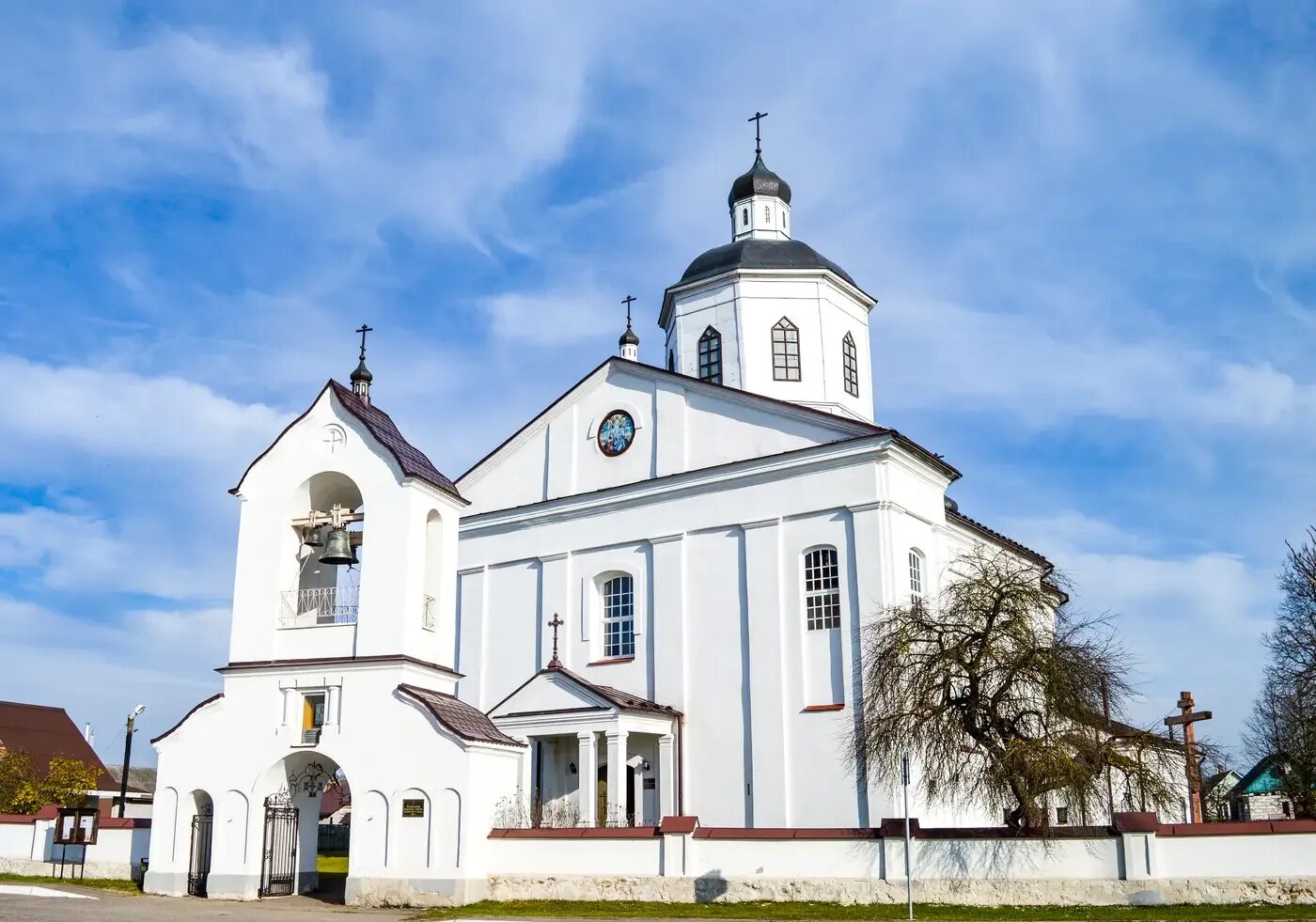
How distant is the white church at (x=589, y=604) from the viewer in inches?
756

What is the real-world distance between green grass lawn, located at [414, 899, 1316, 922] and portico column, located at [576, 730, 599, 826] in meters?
6.29

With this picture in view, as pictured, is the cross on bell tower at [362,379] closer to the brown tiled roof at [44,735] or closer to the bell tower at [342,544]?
the bell tower at [342,544]

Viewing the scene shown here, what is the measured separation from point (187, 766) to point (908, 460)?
1504 centimetres

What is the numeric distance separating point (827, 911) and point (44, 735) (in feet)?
168

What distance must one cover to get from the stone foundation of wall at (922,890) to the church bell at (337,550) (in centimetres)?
553

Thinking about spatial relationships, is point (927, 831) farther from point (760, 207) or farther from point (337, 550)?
point (760, 207)

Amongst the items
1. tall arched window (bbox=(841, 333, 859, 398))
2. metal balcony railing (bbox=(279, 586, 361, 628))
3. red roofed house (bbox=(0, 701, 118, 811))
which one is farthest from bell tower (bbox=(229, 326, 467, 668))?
red roofed house (bbox=(0, 701, 118, 811))

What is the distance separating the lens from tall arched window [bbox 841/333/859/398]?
32.5 metres

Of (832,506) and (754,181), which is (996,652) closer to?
(832,506)

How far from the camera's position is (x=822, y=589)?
25.8 metres

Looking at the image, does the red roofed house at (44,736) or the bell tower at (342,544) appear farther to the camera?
the red roofed house at (44,736)

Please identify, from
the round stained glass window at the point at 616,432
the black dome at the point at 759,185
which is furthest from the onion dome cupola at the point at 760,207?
the round stained glass window at the point at 616,432

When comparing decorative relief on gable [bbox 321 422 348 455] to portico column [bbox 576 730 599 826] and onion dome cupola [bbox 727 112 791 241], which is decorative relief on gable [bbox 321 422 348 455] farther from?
onion dome cupola [bbox 727 112 791 241]

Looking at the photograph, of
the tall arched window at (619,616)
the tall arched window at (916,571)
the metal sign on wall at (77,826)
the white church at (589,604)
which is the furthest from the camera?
the tall arched window at (619,616)
